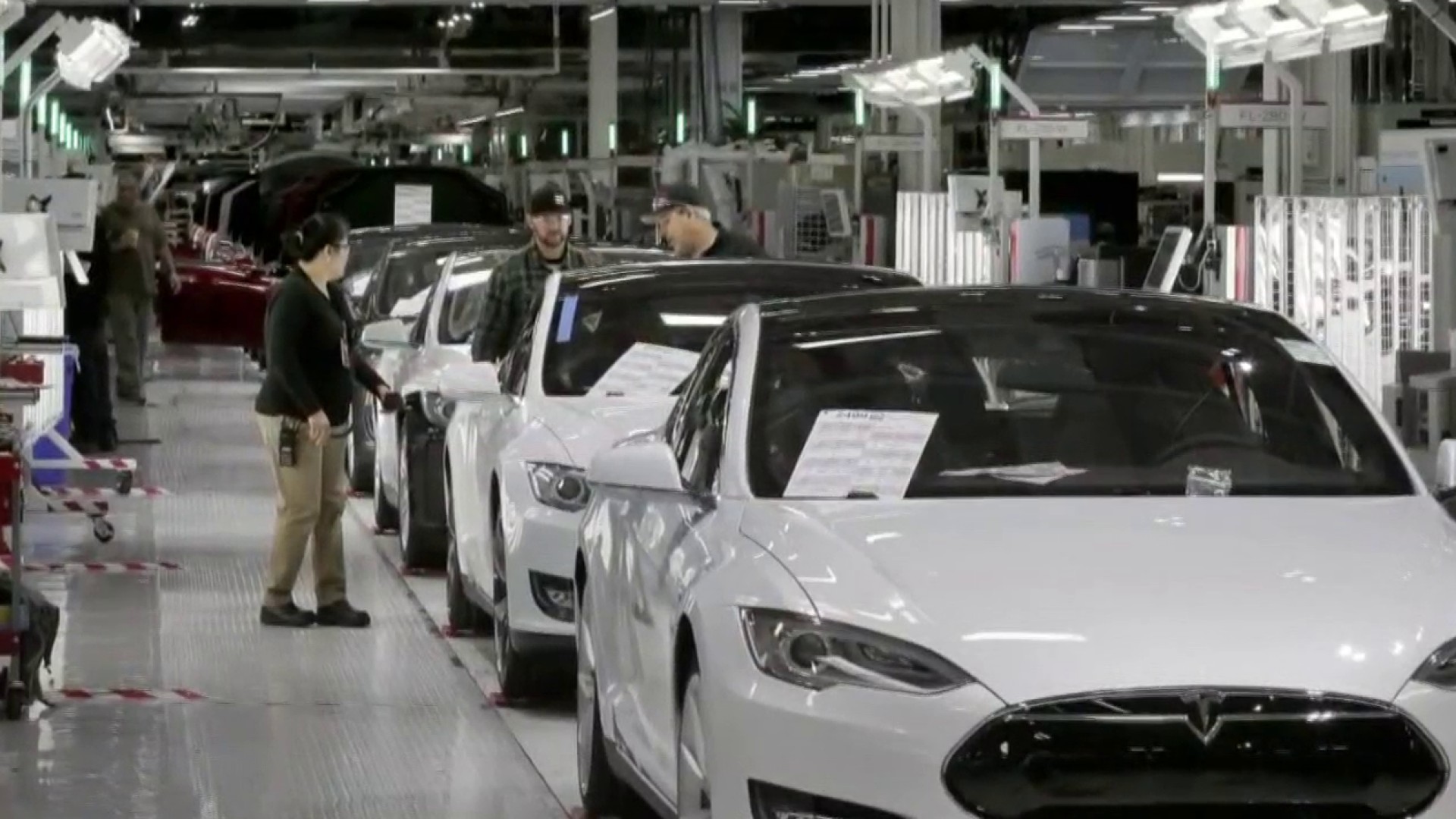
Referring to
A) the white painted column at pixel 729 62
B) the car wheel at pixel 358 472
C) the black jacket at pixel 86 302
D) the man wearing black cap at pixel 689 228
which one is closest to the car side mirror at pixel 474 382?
the man wearing black cap at pixel 689 228

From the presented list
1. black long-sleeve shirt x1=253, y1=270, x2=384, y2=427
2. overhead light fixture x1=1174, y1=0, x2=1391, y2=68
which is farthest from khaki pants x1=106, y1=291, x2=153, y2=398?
overhead light fixture x1=1174, y1=0, x2=1391, y2=68

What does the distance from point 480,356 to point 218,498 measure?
17.1ft

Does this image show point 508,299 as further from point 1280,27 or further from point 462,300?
point 1280,27

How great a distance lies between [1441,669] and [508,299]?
7.46 meters

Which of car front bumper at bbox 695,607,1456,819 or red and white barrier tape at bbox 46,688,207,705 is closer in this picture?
car front bumper at bbox 695,607,1456,819

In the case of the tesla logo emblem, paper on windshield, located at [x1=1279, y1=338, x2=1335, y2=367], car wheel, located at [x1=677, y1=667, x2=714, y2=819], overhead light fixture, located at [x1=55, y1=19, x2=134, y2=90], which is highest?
overhead light fixture, located at [x1=55, y1=19, x2=134, y2=90]

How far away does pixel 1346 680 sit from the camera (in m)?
4.92

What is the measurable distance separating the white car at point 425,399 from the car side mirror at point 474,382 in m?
1.43

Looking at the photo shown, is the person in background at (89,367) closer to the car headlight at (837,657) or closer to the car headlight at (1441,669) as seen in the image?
the car headlight at (837,657)

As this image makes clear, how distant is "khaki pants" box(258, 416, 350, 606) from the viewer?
11.5 meters

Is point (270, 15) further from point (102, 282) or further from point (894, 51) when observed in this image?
point (102, 282)

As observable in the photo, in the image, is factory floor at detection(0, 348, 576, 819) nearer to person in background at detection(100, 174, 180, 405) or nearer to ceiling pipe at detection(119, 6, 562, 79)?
person in background at detection(100, 174, 180, 405)

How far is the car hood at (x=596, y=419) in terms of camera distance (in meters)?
9.34

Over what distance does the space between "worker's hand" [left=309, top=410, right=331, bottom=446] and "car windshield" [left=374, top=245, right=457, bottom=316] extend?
6.05 metres
